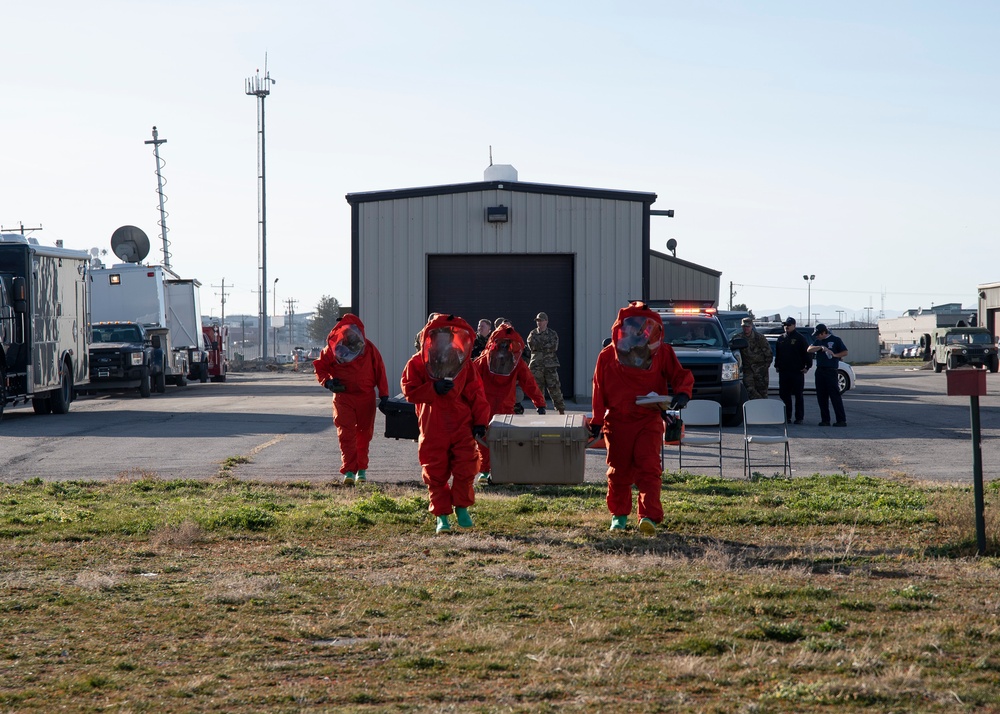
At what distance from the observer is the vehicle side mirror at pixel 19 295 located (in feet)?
67.1

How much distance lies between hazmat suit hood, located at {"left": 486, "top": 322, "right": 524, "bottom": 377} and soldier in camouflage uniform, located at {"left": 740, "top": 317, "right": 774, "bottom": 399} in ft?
28.7

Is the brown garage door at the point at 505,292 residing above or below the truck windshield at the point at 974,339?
above

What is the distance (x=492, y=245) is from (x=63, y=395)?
9401 mm

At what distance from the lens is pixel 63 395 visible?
73.9ft

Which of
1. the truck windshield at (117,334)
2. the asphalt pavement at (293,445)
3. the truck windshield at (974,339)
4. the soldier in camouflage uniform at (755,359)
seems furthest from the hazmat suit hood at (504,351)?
the truck windshield at (974,339)

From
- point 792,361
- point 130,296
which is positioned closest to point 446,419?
point 792,361

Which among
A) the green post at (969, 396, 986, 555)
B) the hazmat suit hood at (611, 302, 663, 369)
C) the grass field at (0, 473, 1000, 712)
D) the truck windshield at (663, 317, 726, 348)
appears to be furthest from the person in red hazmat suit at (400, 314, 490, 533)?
the truck windshield at (663, 317, 726, 348)

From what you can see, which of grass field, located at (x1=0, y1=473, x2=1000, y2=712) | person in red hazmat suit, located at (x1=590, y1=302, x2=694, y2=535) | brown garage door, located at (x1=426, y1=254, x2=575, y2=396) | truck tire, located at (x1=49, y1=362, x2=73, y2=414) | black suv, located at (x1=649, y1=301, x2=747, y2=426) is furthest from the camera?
brown garage door, located at (x1=426, y1=254, x2=575, y2=396)

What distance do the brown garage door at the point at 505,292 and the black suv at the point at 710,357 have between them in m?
4.93

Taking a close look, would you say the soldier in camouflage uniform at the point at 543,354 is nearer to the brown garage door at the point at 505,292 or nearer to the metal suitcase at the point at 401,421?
the metal suitcase at the point at 401,421

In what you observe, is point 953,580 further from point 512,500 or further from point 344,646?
point 512,500

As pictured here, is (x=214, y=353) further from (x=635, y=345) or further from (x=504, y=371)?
(x=635, y=345)

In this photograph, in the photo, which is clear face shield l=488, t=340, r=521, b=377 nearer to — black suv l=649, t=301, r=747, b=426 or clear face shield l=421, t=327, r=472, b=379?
clear face shield l=421, t=327, r=472, b=379

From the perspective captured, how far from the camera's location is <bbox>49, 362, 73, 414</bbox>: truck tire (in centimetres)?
2238
